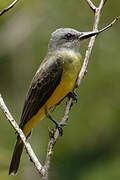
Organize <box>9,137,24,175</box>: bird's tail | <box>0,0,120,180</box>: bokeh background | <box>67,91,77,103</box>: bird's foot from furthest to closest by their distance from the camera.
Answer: <box>0,0,120,180</box>: bokeh background → <box>9,137,24,175</box>: bird's tail → <box>67,91,77,103</box>: bird's foot

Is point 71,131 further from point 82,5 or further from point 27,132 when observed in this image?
point 27,132

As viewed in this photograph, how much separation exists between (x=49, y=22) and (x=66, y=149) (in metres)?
2.47

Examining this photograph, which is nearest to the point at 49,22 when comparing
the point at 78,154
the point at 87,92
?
the point at 87,92

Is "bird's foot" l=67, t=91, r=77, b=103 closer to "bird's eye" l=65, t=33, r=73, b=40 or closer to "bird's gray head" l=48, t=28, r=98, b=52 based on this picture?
"bird's gray head" l=48, t=28, r=98, b=52

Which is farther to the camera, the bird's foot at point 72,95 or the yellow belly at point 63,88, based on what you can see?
the yellow belly at point 63,88

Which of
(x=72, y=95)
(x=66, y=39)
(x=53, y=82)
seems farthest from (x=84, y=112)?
(x=72, y=95)

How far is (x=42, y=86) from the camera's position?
6.62 meters

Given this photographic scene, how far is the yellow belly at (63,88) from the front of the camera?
6.39 m

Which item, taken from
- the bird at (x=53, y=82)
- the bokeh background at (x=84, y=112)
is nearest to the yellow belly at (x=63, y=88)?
the bird at (x=53, y=82)

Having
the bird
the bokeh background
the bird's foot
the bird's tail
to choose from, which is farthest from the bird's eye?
the bokeh background

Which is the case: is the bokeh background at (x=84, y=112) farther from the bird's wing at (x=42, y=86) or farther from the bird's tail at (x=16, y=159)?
the bird's wing at (x=42, y=86)

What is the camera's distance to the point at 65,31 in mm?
6770

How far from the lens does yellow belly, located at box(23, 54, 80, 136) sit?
Answer: 21.0 feet

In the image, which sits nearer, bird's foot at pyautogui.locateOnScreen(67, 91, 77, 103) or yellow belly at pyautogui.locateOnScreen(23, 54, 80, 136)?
bird's foot at pyautogui.locateOnScreen(67, 91, 77, 103)
